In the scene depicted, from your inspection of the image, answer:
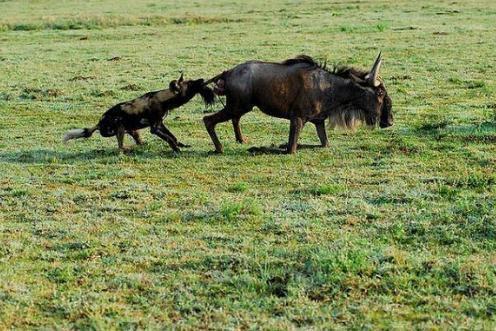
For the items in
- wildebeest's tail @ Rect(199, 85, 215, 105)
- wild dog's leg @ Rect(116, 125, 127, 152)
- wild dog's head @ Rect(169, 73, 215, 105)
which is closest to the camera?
wild dog's leg @ Rect(116, 125, 127, 152)

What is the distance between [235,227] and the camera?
28.5ft

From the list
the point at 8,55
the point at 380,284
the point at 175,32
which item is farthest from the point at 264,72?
the point at 175,32

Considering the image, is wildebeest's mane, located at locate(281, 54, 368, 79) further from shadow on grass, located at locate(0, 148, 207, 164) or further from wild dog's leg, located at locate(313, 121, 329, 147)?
shadow on grass, located at locate(0, 148, 207, 164)

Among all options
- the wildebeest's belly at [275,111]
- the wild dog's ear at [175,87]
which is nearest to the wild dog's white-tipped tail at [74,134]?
the wild dog's ear at [175,87]

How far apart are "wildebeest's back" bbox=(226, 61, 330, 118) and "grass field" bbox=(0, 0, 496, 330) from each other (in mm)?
884

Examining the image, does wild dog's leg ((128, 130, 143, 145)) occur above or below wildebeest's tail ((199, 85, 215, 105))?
below

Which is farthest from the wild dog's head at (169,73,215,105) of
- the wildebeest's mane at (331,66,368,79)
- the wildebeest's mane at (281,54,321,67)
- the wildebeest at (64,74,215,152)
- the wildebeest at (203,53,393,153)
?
the wildebeest's mane at (331,66,368,79)

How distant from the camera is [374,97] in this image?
42.8 feet

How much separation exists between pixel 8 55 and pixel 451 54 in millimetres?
16752

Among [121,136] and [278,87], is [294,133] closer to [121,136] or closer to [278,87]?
[278,87]

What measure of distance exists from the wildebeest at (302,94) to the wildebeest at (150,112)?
0.64 m

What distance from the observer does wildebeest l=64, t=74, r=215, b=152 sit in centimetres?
1322

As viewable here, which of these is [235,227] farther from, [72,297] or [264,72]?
[264,72]

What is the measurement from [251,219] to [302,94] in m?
4.33
